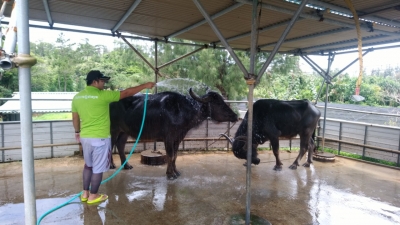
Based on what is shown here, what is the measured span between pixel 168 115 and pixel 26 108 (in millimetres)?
3433

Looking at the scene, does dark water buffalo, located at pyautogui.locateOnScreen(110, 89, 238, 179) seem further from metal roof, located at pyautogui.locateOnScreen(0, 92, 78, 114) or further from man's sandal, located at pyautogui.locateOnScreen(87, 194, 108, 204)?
metal roof, located at pyautogui.locateOnScreen(0, 92, 78, 114)

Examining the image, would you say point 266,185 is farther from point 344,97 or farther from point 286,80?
point 344,97

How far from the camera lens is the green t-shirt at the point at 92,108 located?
131 inches

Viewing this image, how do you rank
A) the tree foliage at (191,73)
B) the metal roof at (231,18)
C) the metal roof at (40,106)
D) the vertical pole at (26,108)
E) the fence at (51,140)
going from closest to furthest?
the vertical pole at (26,108)
the metal roof at (231,18)
the fence at (51,140)
the metal roof at (40,106)
the tree foliage at (191,73)

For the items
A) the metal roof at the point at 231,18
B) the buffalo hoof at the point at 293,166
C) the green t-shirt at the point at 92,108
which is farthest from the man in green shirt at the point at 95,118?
the buffalo hoof at the point at 293,166

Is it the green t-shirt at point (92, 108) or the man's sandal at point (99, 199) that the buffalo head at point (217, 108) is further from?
the man's sandal at point (99, 199)

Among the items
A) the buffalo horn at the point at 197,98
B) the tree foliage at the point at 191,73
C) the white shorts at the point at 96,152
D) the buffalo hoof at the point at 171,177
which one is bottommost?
the buffalo hoof at the point at 171,177

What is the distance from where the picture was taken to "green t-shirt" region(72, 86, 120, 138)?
334 cm

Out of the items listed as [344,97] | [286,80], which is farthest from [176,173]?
[344,97]

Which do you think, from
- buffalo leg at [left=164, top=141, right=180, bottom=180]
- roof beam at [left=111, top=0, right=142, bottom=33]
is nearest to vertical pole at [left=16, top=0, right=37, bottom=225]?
roof beam at [left=111, top=0, right=142, bottom=33]

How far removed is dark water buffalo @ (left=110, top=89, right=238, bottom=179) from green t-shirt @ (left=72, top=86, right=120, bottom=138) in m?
1.59

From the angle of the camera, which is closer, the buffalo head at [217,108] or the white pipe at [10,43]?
the white pipe at [10,43]

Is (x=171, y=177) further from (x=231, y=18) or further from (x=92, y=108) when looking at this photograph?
(x=231, y=18)

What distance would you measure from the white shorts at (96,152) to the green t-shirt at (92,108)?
8 centimetres
